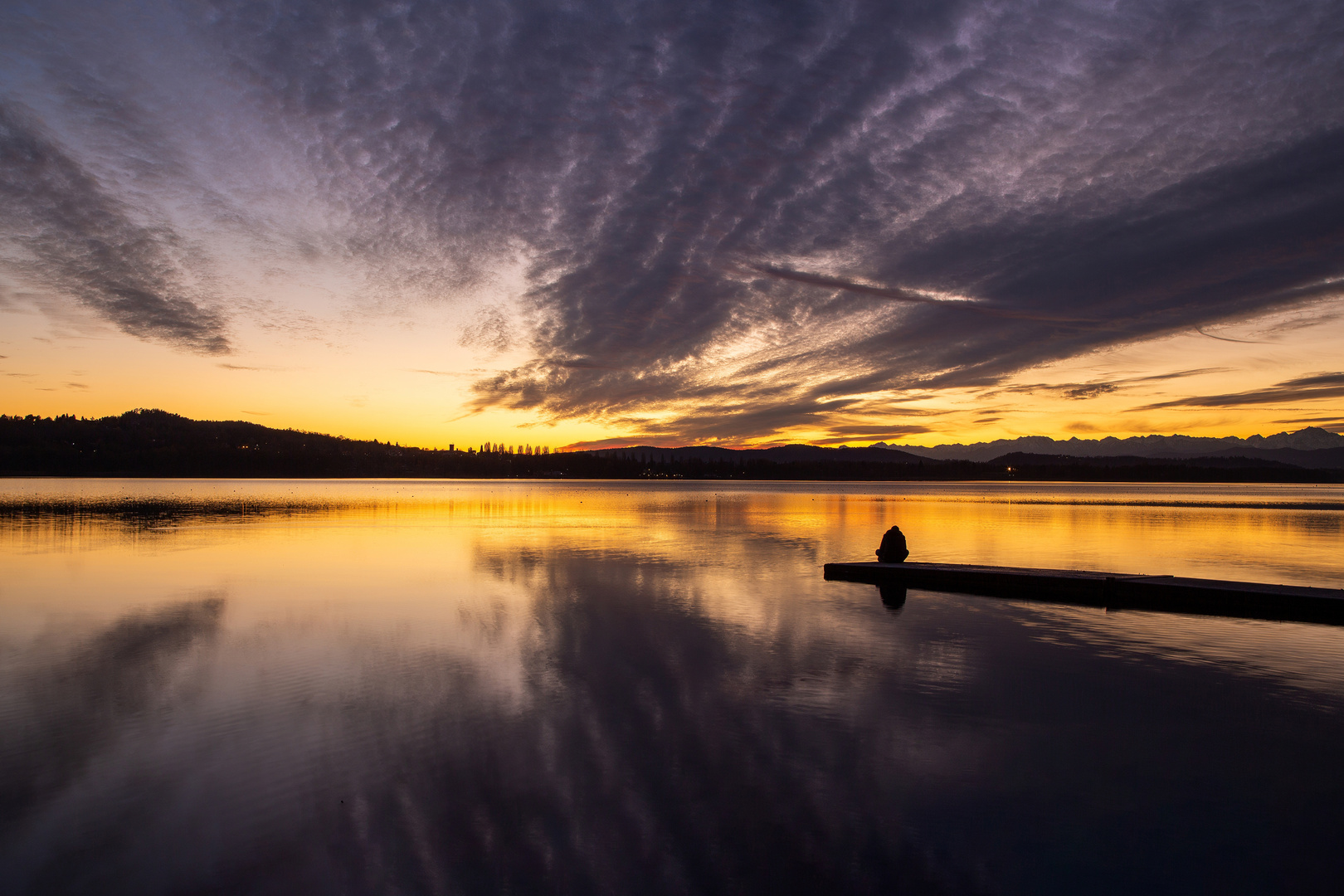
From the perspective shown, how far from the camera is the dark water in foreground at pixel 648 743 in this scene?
19.1 feet

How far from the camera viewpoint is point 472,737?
8.30m

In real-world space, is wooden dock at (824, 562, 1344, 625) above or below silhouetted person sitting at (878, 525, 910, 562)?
below

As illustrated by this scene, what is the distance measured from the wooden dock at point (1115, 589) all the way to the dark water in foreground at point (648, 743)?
3.40 ft

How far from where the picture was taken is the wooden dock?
1619cm

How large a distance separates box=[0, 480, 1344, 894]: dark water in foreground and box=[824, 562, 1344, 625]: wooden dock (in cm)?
104

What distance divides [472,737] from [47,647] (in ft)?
31.3

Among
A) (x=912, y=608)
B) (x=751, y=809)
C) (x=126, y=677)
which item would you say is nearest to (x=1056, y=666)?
(x=912, y=608)

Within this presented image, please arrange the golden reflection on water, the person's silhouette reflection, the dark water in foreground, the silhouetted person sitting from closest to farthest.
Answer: the dark water in foreground < the golden reflection on water < the person's silhouette reflection < the silhouetted person sitting

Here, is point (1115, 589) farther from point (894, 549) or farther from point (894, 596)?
point (894, 549)

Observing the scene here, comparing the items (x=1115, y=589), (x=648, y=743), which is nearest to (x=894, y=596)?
(x=1115, y=589)

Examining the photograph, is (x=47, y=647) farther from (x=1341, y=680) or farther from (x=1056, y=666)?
(x=1341, y=680)

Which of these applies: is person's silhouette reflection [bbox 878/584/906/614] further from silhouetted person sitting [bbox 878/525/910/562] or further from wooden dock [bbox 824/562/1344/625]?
silhouetted person sitting [bbox 878/525/910/562]

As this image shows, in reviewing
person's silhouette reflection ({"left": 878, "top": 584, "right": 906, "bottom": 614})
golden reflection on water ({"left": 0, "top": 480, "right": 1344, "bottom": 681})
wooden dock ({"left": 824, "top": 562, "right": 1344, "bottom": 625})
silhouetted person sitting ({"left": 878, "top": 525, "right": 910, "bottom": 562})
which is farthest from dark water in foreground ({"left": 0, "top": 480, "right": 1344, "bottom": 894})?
silhouetted person sitting ({"left": 878, "top": 525, "right": 910, "bottom": 562})

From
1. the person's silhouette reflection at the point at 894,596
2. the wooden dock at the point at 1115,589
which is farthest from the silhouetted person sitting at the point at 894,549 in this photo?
the person's silhouette reflection at the point at 894,596
